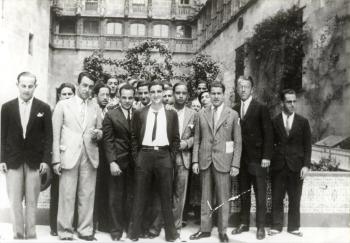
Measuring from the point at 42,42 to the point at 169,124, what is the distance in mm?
14822

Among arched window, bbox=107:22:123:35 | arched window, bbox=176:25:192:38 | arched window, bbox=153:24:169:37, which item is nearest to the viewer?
arched window, bbox=107:22:123:35

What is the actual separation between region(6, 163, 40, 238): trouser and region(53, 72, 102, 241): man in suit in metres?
0.30

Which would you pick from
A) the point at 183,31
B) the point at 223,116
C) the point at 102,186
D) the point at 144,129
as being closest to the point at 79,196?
the point at 102,186

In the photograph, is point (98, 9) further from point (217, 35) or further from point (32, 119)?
point (32, 119)

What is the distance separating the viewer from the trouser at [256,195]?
17.3 ft

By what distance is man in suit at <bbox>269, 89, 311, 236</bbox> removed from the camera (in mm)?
5418

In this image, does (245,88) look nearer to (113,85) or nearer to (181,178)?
(181,178)

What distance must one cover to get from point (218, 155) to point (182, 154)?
0.54m

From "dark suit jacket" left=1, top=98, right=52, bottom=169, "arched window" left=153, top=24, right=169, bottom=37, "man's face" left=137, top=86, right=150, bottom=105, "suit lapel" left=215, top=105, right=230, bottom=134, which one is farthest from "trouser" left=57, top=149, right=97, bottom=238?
"arched window" left=153, top=24, right=169, bottom=37

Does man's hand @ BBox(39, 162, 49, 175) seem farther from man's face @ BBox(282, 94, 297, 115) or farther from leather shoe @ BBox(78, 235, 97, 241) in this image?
man's face @ BBox(282, 94, 297, 115)

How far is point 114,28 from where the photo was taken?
31250 mm

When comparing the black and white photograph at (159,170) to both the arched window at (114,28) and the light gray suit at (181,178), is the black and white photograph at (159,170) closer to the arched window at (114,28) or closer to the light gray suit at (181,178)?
the light gray suit at (181,178)

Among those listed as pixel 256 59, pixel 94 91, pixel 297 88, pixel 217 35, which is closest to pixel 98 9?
pixel 217 35

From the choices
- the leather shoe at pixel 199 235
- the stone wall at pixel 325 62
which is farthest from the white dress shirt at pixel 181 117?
the stone wall at pixel 325 62
